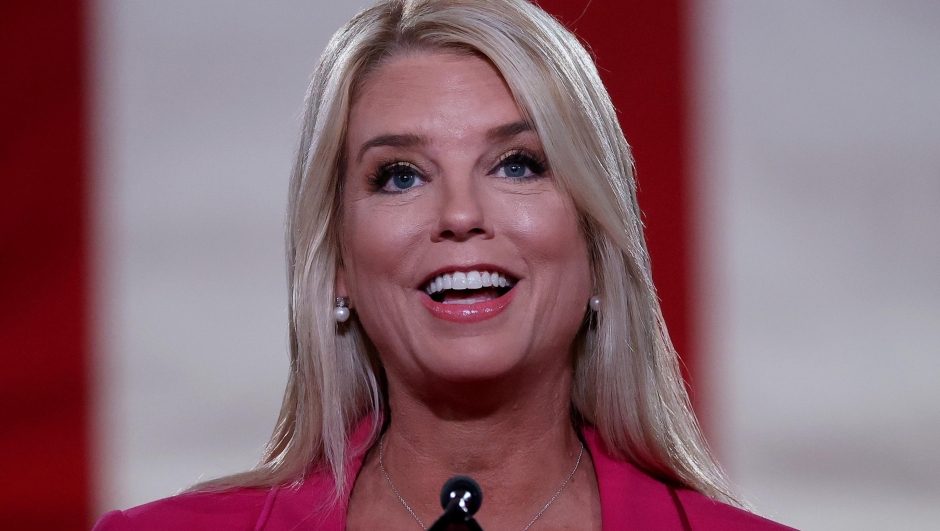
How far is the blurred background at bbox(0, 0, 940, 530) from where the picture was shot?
1988 millimetres

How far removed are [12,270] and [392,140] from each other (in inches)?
42.9

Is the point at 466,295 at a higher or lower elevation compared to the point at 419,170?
lower

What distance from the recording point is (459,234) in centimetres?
127

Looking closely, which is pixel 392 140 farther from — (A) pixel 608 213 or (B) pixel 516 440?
(B) pixel 516 440

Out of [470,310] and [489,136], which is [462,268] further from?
[489,136]

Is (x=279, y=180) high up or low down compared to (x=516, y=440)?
up

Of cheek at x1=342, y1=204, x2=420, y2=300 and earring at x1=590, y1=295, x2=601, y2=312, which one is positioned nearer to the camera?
cheek at x1=342, y1=204, x2=420, y2=300

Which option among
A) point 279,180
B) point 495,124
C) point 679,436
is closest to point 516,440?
point 679,436

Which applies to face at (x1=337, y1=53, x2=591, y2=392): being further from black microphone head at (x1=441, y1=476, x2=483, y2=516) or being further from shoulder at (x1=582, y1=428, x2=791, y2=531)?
black microphone head at (x1=441, y1=476, x2=483, y2=516)

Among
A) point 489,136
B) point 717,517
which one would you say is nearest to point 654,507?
point 717,517

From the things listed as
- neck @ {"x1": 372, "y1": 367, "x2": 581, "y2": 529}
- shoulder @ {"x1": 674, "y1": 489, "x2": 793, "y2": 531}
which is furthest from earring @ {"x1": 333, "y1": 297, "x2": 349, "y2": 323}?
shoulder @ {"x1": 674, "y1": 489, "x2": 793, "y2": 531}

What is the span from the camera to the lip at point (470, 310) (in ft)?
4.23

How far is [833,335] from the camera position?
1.99 metres

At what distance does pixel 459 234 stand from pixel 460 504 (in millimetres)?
492
